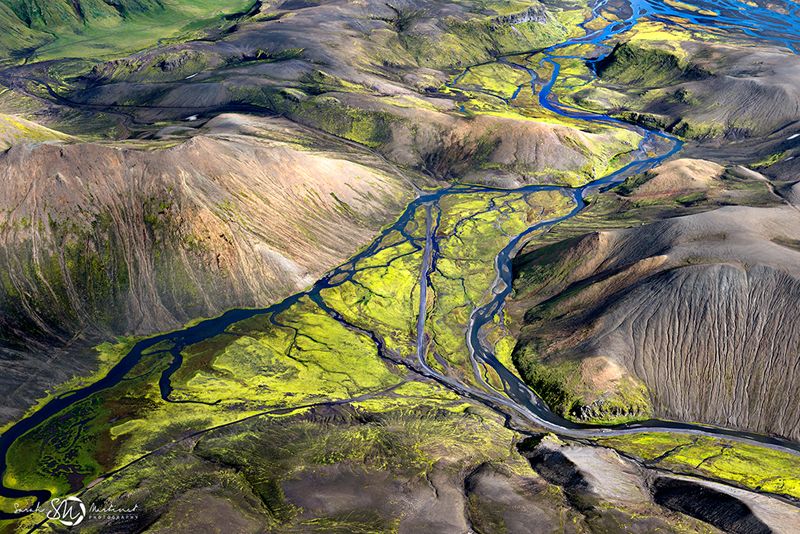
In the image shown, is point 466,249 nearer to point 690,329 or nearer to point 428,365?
point 428,365

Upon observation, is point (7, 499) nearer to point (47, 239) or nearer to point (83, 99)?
point (47, 239)

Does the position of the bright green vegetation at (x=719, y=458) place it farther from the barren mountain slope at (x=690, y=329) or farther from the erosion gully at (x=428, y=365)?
the barren mountain slope at (x=690, y=329)

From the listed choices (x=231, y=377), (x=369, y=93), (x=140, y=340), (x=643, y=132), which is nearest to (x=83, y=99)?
(x=369, y=93)
